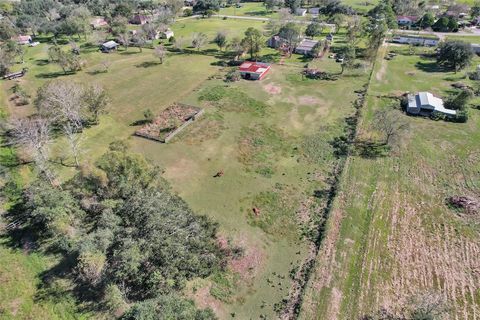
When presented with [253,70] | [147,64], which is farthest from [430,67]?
[147,64]

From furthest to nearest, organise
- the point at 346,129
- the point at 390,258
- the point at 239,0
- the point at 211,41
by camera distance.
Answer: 1. the point at 239,0
2. the point at 211,41
3. the point at 346,129
4. the point at 390,258

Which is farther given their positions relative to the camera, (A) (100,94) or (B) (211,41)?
(B) (211,41)

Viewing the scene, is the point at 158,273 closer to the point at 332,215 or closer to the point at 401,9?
the point at 332,215

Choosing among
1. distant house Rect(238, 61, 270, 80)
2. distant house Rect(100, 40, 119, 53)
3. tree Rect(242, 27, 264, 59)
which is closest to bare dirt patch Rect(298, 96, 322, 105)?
distant house Rect(238, 61, 270, 80)

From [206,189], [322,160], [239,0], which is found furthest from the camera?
[239,0]

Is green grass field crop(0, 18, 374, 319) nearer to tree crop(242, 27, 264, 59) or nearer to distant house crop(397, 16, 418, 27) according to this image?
tree crop(242, 27, 264, 59)

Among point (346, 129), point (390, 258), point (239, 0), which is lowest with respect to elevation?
point (390, 258)

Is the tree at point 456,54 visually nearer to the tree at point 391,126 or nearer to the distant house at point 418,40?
the distant house at point 418,40

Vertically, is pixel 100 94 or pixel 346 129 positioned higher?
pixel 100 94

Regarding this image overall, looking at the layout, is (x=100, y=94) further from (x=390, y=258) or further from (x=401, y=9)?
(x=401, y=9)

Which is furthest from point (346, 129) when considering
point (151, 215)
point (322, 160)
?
point (151, 215)
